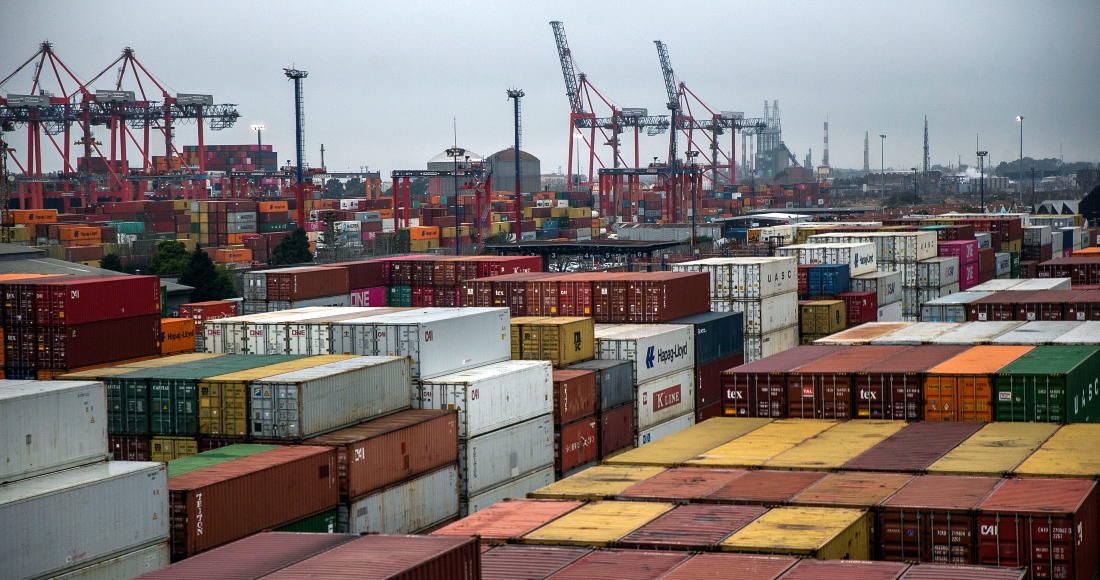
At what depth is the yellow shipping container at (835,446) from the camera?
2156 cm

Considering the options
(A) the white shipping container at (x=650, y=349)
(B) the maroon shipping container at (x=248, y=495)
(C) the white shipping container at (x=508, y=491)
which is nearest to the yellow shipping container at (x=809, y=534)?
(B) the maroon shipping container at (x=248, y=495)

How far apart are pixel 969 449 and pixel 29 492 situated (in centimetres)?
1573

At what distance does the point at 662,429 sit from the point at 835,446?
1219cm

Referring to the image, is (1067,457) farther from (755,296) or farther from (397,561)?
(755,296)

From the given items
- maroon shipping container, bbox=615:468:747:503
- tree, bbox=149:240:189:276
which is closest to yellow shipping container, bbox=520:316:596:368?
maroon shipping container, bbox=615:468:747:503

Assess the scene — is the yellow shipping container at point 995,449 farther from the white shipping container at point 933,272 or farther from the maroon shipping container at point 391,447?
the white shipping container at point 933,272

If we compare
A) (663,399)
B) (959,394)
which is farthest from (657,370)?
(959,394)

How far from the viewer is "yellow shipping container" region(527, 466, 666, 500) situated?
2039cm

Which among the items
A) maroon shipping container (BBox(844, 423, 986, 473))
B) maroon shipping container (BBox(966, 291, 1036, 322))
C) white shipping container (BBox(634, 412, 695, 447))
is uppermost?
maroon shipping container (BBox(966, 291, 1036, 322))

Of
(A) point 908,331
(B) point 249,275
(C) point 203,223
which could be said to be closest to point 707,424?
(A) point 908,331

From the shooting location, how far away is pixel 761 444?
77.3 feet

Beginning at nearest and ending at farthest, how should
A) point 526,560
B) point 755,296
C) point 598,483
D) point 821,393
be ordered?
1. point 526,560
2. point 598,483
3. point 821,393
4. point 755,296

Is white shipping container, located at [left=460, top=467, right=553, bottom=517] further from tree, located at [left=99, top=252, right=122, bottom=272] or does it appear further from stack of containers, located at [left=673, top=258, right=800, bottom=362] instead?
tree, located at [left=99, top=252, right=122, bottom=272]

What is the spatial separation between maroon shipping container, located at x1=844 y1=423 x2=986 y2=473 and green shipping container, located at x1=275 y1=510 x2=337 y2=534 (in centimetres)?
949
